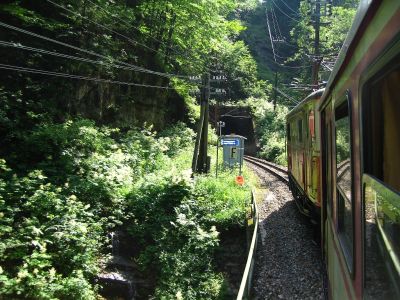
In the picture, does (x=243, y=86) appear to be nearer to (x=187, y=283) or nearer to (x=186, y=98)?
(x=186, y=98)

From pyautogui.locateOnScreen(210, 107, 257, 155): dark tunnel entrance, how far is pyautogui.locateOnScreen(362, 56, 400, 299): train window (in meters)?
42.8

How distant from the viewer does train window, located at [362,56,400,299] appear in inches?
59.8

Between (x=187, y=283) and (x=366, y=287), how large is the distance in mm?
7605

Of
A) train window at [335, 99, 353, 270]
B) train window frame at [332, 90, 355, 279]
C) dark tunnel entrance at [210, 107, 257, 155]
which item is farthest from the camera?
dark tunnel entrance at [210, 107, 257, 155]

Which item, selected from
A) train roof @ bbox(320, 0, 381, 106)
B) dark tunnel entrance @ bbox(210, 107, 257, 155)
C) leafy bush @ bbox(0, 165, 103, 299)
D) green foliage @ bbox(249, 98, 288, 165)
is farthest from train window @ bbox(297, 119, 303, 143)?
dark tunnel entrance @ bbox(210, 107, 257, 155)

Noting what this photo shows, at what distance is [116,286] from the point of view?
30.9 ft

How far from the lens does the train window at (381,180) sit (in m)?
1.52

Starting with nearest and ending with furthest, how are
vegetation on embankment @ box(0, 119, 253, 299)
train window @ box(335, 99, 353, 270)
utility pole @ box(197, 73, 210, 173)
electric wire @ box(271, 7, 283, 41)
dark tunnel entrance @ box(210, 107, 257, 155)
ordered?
train window @ box(335, 99, 353, 270) < vegetation on embankment @ box(0, 119, 253, 299) < utility pole @ box(197, 73, 210, 173) < dark tunnel entrance @ box(210, 107, 257, 155) < electric wire @ box(271, 7, 283, 41)

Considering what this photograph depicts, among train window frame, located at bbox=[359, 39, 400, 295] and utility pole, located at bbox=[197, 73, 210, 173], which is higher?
utility pole, located at bbox=[197, 73, 210, 173]

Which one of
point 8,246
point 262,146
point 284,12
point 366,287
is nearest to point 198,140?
point 8,246

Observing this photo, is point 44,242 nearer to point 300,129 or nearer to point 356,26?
point 300,129

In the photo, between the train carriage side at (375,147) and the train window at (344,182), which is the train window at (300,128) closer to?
the train window at (344,182)

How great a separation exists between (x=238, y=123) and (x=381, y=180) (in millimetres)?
44119

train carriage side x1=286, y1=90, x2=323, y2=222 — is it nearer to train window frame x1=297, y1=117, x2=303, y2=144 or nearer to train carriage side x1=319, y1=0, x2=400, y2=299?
train window frame x1=297, y1=117, x2=303, y2=144
